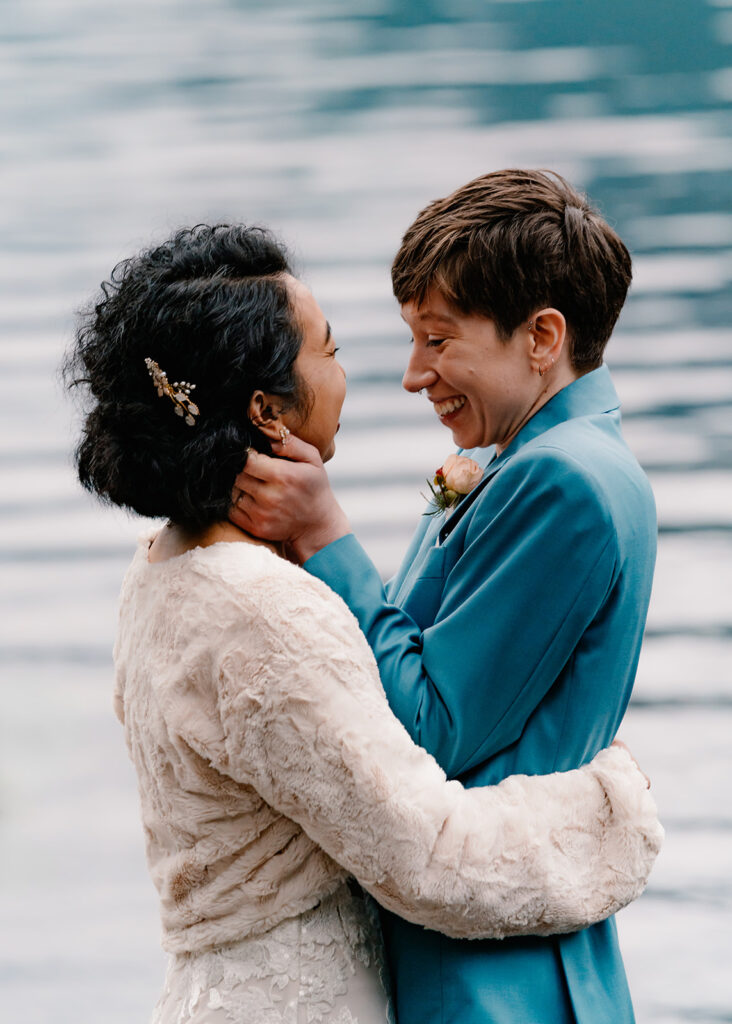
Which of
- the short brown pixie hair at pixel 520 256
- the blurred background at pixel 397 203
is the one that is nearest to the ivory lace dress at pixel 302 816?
the short brown pixie hair at pixel 520 256

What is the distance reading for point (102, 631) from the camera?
10.1 ft

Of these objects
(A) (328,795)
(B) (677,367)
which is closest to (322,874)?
(A) (328,795)

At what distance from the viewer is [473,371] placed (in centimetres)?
159

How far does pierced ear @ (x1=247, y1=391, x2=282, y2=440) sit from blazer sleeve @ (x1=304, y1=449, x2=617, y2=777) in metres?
0.22

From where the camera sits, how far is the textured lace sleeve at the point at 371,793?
1269 millimetres

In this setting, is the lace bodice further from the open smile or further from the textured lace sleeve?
the open smile

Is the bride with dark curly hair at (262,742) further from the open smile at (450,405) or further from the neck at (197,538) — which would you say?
the open smile at (450,405)

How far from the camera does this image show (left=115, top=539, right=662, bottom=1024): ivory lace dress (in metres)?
1.28

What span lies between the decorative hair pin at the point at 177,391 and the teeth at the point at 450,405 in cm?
44

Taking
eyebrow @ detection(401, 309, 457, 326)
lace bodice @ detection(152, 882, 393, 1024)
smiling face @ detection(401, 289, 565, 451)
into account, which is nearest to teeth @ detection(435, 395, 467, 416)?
smiling face @ detection(401, 289, 565, 451)

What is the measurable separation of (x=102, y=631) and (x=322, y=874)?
1790 mm

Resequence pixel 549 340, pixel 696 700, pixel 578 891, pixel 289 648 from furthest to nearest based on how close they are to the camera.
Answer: pixel 696 700
pixel 549 340
pixel 578 891
pixel 289 648

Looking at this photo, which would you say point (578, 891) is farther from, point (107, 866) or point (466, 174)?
point (466, 174)

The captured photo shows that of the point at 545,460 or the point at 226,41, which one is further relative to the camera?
the point at 226,41
